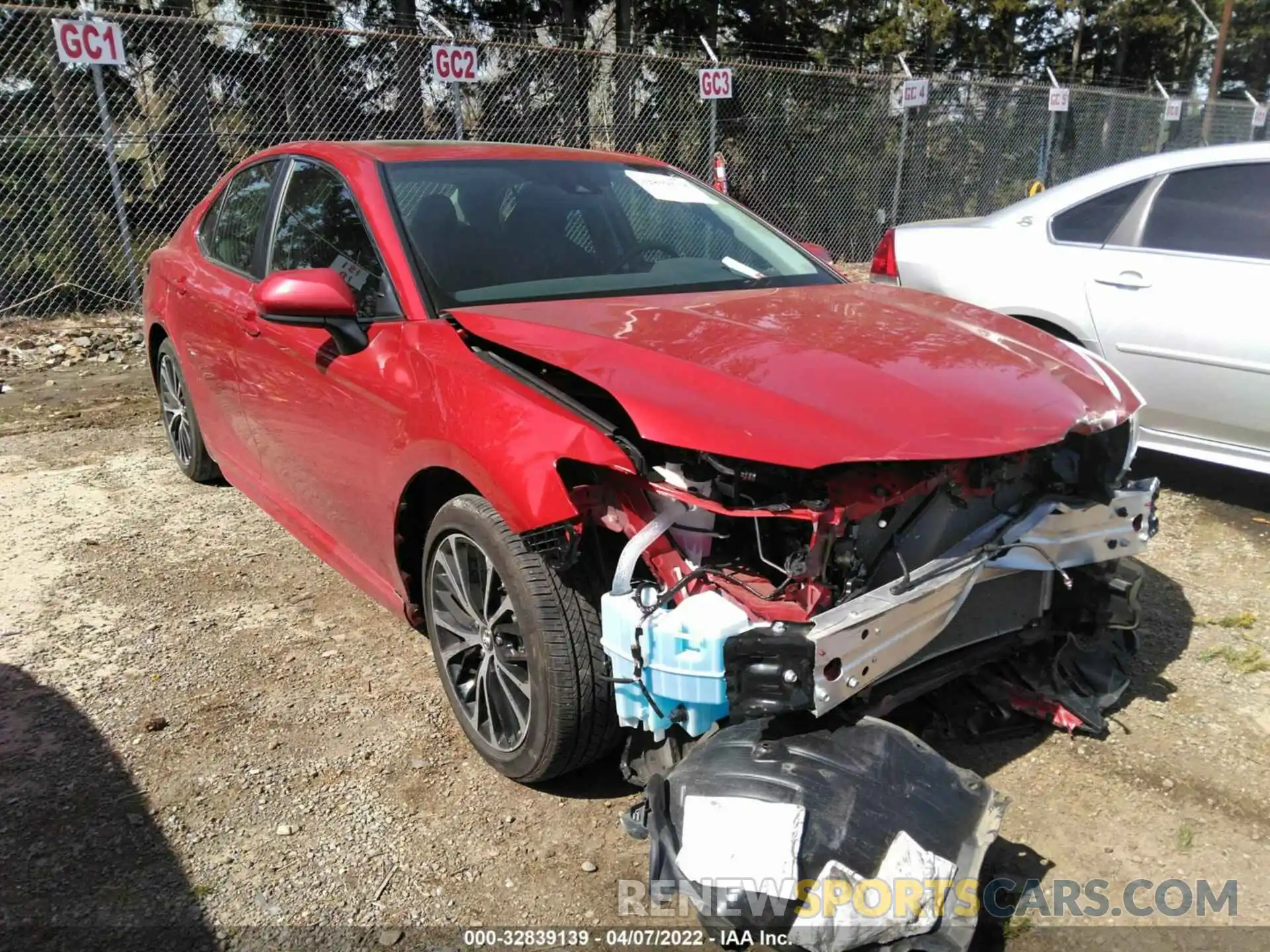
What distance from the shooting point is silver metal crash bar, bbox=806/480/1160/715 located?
206cm

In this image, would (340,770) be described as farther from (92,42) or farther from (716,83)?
(716,83)

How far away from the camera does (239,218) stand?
418 cm

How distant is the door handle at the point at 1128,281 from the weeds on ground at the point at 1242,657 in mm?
1831

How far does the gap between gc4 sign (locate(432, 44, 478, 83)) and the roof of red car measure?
19.0 ft

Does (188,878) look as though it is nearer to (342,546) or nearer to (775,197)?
(342,546)

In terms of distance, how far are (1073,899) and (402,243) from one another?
2564 mm

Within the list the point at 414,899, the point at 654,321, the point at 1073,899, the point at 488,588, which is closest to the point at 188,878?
the point at 414,899

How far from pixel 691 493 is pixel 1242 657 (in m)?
2.33

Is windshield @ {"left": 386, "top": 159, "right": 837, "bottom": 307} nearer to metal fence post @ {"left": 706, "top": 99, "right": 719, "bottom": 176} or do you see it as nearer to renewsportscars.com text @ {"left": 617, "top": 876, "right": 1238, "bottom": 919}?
renewsportscars.com text @ {"left": 617, "top": 876, "right": 1238, "bottom": 919}

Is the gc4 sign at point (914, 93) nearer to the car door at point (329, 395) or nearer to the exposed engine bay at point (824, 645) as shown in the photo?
the car door at point (329, 395)

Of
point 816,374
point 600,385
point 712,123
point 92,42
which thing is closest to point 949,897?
point 816,374

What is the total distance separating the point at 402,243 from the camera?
307cm

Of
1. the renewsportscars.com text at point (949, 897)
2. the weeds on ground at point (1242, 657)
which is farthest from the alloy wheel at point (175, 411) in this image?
the weeds on ground at point (1242, 657)

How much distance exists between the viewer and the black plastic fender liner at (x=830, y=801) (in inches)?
78.5
